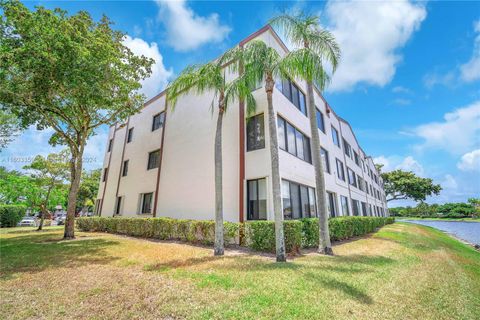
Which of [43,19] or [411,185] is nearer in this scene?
[43,19]

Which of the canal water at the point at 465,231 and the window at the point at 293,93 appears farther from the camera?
the canal water at the point at 465,231

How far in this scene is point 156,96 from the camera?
65.4 ft

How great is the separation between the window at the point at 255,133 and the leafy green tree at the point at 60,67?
6737 mm

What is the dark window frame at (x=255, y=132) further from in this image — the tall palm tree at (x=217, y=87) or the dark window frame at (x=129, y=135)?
the dark window frame at (x=129, y=135)

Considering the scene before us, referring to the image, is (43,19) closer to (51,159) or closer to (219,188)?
(219,188)

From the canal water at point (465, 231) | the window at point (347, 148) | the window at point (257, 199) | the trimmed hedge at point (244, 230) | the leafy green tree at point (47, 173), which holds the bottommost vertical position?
the canal water at point (465, 231)

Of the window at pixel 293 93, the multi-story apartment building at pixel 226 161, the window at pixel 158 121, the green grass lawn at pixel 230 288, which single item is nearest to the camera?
the green grass lawn at pixel 230 288

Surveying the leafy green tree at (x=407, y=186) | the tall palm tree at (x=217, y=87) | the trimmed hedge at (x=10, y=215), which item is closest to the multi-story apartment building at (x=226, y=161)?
the tall palm tree at (x=217, y=87)

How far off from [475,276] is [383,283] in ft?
13.6

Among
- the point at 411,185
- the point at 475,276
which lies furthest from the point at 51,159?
the point at 411,185

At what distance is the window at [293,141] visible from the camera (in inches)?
484

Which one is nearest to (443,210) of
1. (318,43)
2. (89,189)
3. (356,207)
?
(356,207)

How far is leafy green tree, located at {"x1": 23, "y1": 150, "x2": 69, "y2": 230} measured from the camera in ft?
61.1

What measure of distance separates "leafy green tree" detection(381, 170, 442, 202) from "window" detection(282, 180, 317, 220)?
4880 centimetres
